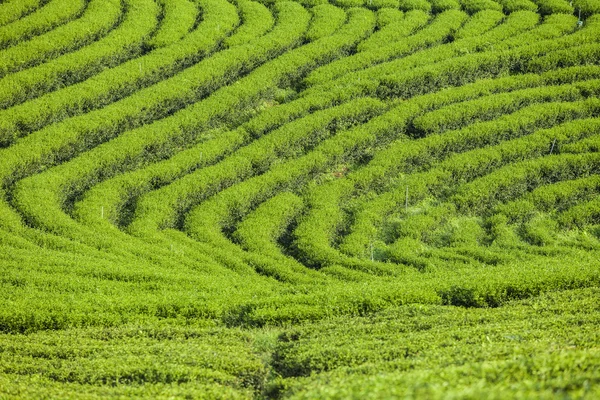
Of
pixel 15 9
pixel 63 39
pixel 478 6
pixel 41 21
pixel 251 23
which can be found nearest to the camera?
pixel 63 39

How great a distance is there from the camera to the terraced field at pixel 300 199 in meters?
16.0

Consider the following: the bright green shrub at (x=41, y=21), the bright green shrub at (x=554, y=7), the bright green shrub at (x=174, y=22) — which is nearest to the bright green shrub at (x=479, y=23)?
the bright green shrub at (x=554, y=7)

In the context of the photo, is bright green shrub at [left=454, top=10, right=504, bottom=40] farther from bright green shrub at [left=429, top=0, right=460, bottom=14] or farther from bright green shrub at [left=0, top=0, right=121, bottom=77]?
bright green shrub at [left=0, top=0, right=121, bottom=77]

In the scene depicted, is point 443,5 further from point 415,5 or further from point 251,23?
point 251,23

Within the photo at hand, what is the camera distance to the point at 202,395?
13.9 metres

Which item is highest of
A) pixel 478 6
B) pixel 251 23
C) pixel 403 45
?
pixel 251 23

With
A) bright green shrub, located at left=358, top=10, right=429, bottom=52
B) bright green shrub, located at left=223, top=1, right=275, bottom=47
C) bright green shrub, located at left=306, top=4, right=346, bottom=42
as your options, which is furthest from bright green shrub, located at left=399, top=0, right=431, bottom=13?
bright green shrub, located at left=223, top=1, right=275, bottom=47

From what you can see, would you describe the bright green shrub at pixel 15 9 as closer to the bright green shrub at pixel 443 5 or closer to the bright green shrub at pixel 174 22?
the bright green shrub at pixel 174 22

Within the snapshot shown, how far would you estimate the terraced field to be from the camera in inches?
631

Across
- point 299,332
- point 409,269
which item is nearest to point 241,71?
point 409,269

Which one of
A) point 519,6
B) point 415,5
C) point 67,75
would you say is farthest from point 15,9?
point 519,6

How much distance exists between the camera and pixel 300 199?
31.4 m

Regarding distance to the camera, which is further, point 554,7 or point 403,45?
point 554,7

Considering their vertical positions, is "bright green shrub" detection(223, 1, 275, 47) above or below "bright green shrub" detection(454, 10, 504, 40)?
above
